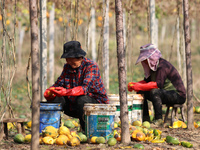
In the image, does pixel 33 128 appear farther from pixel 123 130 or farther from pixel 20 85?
pixel 20 85

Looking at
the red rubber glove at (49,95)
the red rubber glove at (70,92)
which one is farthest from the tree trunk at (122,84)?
the red rubber glove at (49,95)

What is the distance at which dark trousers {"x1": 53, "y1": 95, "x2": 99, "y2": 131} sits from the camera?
10.4ft

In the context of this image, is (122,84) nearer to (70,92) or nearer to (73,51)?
(70,92)

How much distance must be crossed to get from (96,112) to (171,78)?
157 cm

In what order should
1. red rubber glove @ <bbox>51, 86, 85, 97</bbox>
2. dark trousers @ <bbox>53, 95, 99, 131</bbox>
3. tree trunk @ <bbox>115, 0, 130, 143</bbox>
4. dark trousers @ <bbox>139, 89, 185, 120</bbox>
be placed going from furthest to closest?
dark trousers @ <bbox>139, 89, 185, 120</bbox> < dark trousers @ <bbox>53, 95, 99, 131</bbox> < red rubber glove @ <bbox>51, 86, 85, 97</bbox> < tree trunk @ <bbox>115, 0, 130, 143</bbox>

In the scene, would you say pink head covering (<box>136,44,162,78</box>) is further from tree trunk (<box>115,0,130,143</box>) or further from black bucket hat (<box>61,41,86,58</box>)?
tree trunk (<box>115,0,130,143</box>)

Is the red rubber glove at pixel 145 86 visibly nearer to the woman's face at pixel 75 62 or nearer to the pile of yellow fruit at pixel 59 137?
the woman's face at pixel 75 62

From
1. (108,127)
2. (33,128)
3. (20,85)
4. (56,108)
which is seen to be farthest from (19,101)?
(33,128)

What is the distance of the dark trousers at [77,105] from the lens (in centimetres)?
318

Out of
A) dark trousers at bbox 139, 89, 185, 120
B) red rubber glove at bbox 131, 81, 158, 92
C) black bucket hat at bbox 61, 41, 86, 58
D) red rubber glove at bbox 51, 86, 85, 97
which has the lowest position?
dark trousers at bbox 139, 89, 185, 120

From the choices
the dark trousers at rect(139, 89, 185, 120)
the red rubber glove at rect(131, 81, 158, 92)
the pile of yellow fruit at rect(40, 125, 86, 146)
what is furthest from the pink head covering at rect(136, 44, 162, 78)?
Answer: the pile of yellow fruit at rect(40, 125, 86, 146)

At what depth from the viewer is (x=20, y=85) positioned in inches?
403

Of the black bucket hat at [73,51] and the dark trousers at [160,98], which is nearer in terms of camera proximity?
the black bucket hat at [73,51]

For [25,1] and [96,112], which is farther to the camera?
[25,1]
